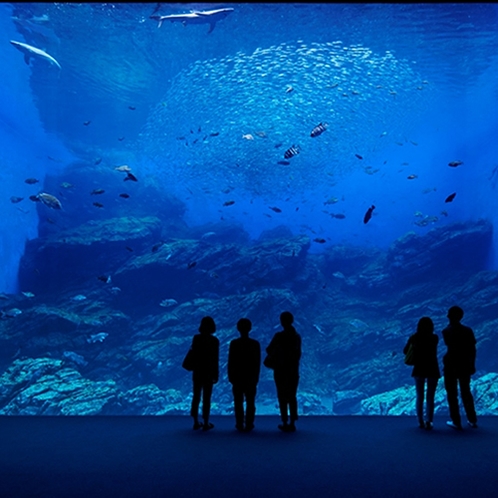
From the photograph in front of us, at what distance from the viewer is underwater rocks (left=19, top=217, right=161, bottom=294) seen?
25.5 meters

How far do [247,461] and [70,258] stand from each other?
24.7 meters

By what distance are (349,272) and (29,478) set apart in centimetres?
3124

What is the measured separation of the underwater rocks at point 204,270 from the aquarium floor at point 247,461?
1811cm

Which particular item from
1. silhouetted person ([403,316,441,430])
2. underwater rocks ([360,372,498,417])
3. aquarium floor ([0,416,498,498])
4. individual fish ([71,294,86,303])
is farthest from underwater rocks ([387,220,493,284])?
silhouetted person ([403,316,441,430])

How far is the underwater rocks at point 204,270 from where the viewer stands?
79.5 ft

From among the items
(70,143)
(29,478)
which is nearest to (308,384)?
(29,478)

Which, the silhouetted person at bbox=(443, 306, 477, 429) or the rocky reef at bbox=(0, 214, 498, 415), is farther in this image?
the rocky reef at bbox=(0, 214, 498, 415)

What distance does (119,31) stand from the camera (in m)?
22.7

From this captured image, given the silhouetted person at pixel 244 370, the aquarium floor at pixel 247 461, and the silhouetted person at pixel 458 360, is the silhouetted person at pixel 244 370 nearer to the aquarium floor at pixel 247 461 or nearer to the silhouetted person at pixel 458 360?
the aquarium floor at pixel 247 461

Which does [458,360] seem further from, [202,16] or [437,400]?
[202,16]

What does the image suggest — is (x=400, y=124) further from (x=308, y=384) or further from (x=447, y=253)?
(x=308, y=384)

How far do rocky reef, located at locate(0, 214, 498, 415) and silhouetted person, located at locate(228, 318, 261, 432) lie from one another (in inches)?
456

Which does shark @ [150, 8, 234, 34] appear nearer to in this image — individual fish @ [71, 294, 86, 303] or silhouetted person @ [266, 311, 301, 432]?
individual fish @ [71, 294, 86, 303]

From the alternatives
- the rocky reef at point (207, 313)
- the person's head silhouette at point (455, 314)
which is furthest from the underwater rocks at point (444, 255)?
the person's head silhouette at point (455, 314)
